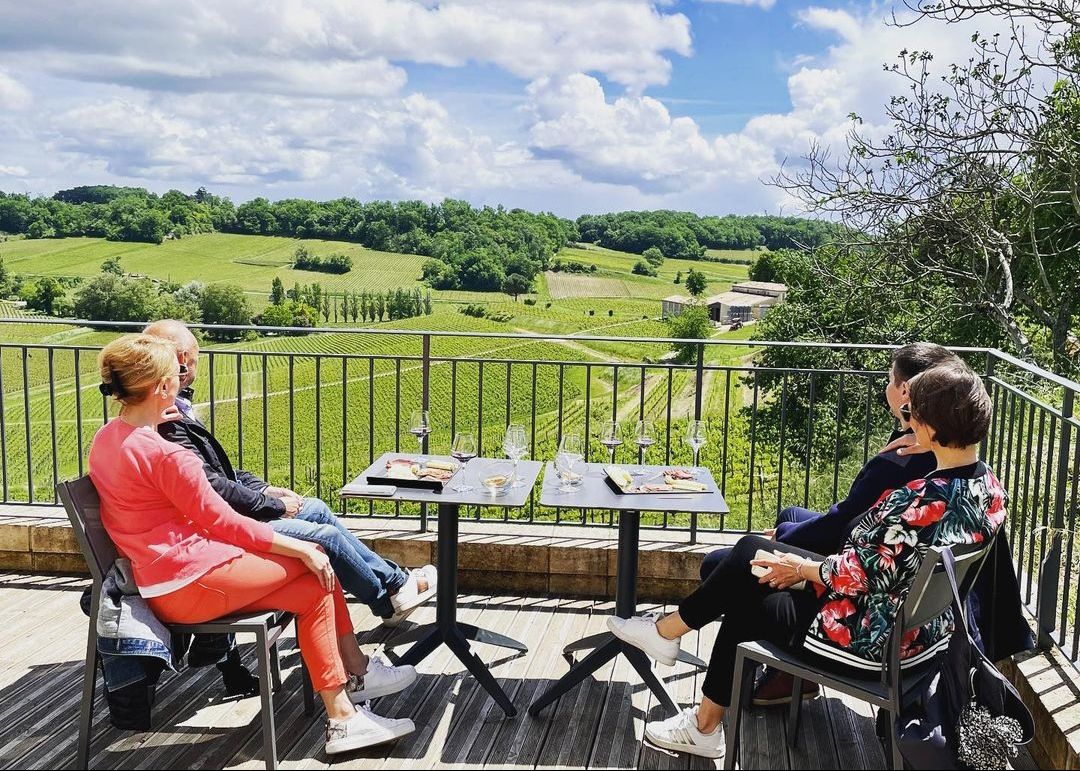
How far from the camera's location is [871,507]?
7.88 feet

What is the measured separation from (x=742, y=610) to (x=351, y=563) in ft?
3.99

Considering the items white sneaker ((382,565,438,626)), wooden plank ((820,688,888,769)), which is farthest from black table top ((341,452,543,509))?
wooden plank ((820,688,888,769))

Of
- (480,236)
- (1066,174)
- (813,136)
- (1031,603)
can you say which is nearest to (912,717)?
(1031,603)

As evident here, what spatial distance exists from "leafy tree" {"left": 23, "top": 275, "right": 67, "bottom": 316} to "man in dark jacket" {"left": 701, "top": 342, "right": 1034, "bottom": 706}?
60239 mm

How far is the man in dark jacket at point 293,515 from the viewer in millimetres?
2834

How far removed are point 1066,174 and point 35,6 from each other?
301 feet

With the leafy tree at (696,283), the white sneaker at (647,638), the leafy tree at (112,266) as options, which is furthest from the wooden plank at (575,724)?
the leafy tree at (112,266)

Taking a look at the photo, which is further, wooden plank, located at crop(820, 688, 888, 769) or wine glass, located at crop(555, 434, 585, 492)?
wine glass, located at crop(555, 434, 585, 492)

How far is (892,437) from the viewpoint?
297cm

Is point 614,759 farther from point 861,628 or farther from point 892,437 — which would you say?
point 892,437

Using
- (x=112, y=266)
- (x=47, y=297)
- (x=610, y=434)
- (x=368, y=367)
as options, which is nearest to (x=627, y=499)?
(x=610, y=434)

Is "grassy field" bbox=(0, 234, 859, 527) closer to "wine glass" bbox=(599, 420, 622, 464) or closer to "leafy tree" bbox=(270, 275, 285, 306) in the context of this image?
"leafy tree" bbox=(270, 275, 285, 306)

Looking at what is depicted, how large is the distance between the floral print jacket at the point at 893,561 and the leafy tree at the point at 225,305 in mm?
59786

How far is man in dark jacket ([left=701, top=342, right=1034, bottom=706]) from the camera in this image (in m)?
2.44
